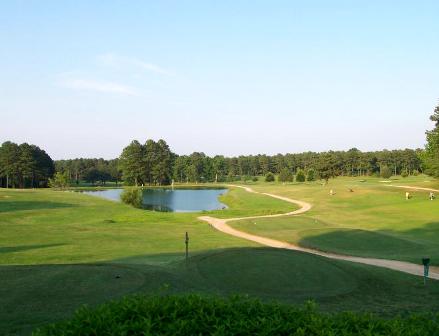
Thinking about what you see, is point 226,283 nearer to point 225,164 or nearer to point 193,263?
point 193,263

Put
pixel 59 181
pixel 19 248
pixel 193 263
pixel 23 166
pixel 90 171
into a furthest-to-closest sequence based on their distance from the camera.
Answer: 1. pixel 90 171
2. pixel 23 166
3. pixel 59 181
4. pixel 19 248
5. pixel 193 263

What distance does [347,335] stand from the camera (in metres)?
6.30

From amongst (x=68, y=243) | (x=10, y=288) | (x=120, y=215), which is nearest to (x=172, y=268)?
(x=10, y=288)

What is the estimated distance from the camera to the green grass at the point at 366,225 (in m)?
31.8

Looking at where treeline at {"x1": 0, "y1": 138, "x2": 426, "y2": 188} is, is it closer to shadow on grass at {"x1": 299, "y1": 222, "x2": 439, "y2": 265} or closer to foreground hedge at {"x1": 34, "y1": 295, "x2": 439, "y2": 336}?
shadow on grass at {"x1": 299, "y1": 222, "x2": 439, "y2": 265}

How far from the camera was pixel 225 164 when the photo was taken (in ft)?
624

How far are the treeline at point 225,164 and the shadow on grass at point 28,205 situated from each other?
83631 mm

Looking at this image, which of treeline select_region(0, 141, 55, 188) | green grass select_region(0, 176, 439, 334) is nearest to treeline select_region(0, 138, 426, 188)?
treeline select_region(0, 141, 55, 188)

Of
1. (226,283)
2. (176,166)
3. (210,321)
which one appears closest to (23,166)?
(176,166)

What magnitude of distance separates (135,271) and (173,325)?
32.6 ft

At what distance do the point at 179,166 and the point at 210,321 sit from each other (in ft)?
545

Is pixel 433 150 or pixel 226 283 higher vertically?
pixel 433 150

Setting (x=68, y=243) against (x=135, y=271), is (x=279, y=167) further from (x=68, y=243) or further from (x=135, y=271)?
(x=135, y=271)

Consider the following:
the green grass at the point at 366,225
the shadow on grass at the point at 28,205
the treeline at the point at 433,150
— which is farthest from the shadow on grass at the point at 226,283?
the treeline at the point at 433,150
